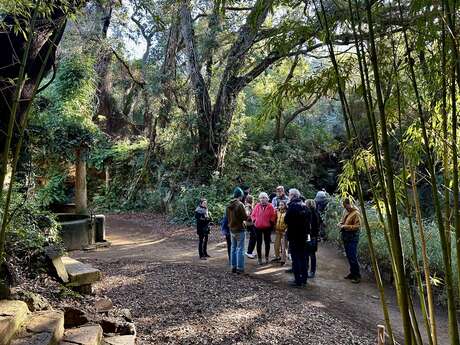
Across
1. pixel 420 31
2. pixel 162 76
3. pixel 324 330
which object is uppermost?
pixel 162 76

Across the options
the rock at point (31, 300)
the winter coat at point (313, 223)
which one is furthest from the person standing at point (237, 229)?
the rock at point (31, 300)

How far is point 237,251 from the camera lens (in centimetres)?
651

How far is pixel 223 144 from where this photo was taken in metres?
13.7

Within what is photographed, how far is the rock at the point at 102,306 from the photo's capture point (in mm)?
4363

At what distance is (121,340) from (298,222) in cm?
298

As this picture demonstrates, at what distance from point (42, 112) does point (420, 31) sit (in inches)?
294

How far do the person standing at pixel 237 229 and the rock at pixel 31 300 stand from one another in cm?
313

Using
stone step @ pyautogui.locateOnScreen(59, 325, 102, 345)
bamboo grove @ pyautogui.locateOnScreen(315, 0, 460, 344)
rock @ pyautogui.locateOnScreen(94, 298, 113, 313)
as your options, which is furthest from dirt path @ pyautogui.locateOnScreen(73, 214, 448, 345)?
bamboo grove @ pyautogui.locateOnScreen(315, 0, 460, 344)

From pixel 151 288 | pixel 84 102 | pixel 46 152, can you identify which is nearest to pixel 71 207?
pixel 84 102

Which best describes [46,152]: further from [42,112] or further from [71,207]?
[71,207]

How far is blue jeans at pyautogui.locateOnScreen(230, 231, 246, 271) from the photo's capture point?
632 cm

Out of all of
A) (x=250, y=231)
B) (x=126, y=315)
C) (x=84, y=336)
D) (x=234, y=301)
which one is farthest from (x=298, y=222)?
(x=84, y=336)

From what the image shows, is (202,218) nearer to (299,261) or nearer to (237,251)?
(237,251)

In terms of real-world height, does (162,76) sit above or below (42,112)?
above
